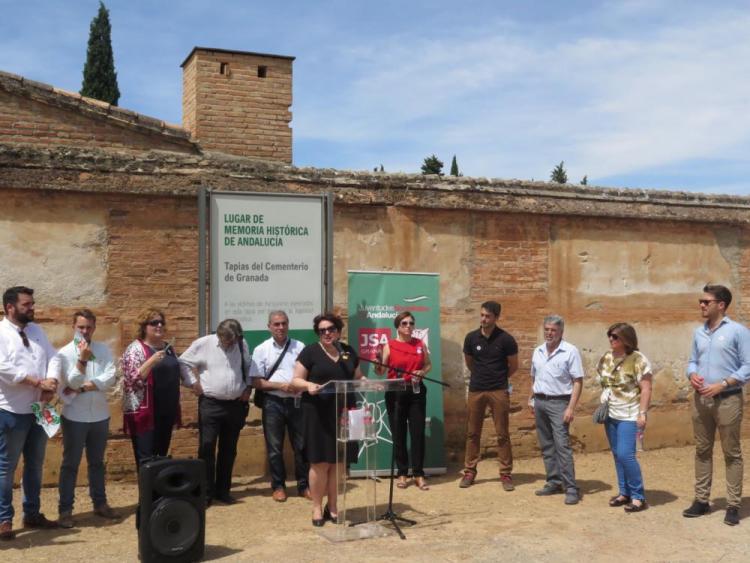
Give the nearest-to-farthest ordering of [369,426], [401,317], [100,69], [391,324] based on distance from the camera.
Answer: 1. [369,426]
2. [401,317]
3. [391,324]
4. [100,69]

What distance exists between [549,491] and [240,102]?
8.86 m

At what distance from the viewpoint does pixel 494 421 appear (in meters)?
8.23

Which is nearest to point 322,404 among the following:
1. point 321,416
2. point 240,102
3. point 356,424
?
point 321,416

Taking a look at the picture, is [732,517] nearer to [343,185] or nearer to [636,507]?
[636,507]

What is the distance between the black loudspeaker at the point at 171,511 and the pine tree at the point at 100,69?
16.5 m

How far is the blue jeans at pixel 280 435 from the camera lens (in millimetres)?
7758

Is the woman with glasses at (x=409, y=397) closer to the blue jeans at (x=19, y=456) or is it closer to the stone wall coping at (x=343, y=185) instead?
the stone wall coping at (x=343, y=185)

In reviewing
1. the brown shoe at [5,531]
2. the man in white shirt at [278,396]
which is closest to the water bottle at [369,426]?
the man in white shirt at [278,396]

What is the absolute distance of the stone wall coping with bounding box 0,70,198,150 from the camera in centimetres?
1138

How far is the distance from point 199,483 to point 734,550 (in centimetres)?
382

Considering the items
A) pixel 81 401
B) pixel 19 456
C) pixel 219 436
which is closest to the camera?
pixel 19 456

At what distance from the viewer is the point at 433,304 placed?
9.02 meters

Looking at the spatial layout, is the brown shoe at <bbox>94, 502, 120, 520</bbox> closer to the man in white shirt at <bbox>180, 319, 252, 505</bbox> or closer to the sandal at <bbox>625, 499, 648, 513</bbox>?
the man in white shirt at <bbox>180, 319, 252, 505</bbox>

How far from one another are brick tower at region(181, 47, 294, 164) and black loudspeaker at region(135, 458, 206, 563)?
874 centimetres
